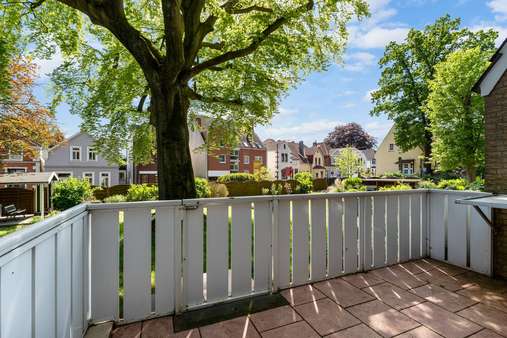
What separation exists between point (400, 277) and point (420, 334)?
1.35m

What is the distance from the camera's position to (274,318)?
8.71 ft

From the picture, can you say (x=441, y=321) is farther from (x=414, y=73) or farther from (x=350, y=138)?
(x=350, y=138)

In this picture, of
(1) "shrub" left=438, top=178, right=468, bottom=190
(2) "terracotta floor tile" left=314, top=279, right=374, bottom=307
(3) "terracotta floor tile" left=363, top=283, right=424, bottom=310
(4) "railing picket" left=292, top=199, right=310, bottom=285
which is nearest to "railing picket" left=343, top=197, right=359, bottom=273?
(2) "terracotta floor tile" left=314, top=279, right=374, bottom=307

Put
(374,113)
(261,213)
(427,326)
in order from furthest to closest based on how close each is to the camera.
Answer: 1. (374,113)
2. (261,213)
3. (427,326)

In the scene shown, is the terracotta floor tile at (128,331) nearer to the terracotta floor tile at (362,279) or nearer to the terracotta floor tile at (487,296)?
the terracotta floor tile at (362,279)

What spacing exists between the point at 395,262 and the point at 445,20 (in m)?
24.4

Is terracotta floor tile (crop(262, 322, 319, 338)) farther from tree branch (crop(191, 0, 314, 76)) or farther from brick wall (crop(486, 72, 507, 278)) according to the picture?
tree branch (crop(191, 0, 314, 76))

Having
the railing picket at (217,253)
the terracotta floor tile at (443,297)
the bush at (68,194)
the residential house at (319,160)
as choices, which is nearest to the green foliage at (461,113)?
the terracotta floor tile at (443,297)

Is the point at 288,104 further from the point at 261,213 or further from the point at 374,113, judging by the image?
the point at 374,113

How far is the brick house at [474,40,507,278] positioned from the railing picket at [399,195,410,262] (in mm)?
1050

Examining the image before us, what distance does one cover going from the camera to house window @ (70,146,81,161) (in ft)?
87.5

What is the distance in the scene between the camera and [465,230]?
3908 mm

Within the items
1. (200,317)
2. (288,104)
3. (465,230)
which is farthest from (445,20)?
(200,317)

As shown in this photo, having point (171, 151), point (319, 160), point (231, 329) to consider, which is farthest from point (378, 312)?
point (319, 160)
